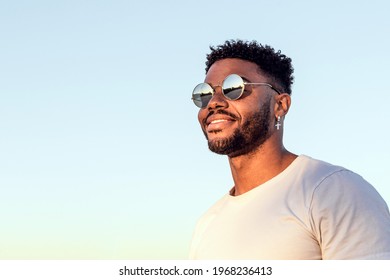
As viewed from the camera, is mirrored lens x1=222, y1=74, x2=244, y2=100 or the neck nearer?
the neck

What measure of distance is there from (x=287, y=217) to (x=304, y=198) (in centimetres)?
22

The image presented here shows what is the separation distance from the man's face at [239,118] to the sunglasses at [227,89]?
0.05 m

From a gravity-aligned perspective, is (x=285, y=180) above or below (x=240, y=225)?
above

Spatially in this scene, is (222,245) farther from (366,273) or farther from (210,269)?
(366,273)

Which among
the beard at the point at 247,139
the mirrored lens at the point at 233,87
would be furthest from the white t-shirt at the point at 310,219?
the mirrored lens at the point at 233,87

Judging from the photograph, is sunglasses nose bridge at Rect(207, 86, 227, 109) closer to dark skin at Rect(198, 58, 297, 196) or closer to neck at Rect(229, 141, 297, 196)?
dark skin at Rect(198, 58, 297, 196)

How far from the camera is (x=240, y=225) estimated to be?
205 inches

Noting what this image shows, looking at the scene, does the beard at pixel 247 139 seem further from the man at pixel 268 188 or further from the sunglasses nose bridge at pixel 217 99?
the sunglasses nose bridge at pixel 217 99

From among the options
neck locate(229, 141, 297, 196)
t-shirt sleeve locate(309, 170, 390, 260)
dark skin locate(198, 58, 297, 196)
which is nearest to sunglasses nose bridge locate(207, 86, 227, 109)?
dark skin locate(198, 58, 297, 196)

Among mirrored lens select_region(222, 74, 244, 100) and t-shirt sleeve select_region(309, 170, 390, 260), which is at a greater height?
mirrored lens select_region(222, 74, 244, 100)

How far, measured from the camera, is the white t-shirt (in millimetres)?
4434

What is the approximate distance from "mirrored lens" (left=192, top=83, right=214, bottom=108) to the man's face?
0.11 m

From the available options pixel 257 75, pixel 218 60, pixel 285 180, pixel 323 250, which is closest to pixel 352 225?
pixel 323 250

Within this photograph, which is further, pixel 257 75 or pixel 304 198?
pixel 257 75
